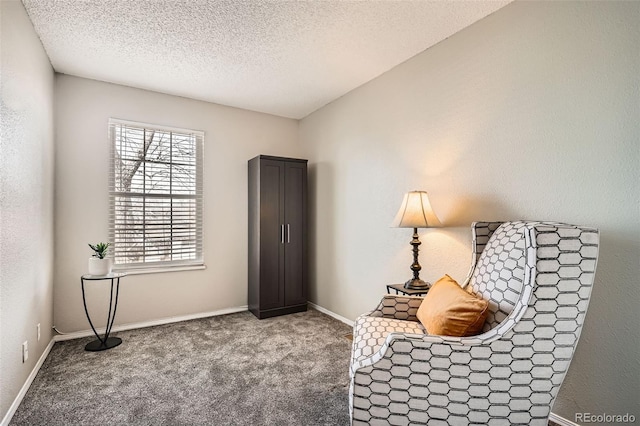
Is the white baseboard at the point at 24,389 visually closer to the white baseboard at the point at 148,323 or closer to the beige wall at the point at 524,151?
the white baseboard at the point at 148,323

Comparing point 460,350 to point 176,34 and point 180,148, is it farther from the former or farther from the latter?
point 180,148

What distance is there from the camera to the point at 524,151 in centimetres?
209

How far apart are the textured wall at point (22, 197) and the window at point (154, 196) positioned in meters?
0.62

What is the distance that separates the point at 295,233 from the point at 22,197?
2522 millimetres

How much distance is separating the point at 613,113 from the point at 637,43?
0.34 m

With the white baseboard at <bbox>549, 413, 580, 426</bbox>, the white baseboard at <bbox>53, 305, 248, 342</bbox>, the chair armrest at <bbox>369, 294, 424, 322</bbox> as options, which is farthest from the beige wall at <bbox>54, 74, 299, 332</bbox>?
the white baseboard at <bbox>549, 413, 580, 426</bbox>

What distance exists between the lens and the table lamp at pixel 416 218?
8.06ft

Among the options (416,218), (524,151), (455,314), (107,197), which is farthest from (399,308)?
(107,197)

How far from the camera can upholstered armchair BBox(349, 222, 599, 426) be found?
1441 millimetres

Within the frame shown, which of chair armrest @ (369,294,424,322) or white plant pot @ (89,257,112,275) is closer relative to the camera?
chair armrest @ (369,294,424,322)

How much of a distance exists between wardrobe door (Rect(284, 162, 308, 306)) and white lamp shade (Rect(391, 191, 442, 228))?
5.62ft

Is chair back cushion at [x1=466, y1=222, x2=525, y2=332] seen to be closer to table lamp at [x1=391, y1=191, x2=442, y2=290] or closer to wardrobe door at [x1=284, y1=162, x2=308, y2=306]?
table lamp at [x1=391, y1=191, x2=442, y2=290]

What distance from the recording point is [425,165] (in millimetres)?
2781

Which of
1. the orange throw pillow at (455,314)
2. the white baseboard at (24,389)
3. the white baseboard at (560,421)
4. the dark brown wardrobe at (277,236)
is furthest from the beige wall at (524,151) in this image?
the white baseboard at (24,389)
